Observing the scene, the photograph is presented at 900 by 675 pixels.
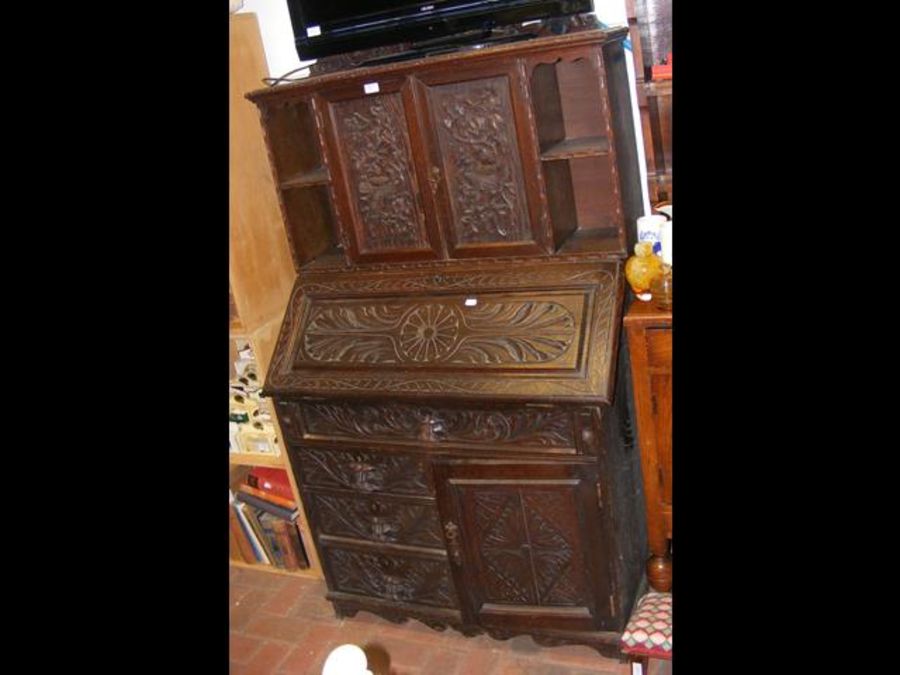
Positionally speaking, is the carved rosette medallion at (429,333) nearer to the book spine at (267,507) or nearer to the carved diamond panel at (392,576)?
the carved diamond panel at (392,576)

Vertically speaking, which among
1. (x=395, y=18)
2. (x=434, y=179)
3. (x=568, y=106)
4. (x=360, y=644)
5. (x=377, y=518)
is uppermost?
(x=395, y=18)

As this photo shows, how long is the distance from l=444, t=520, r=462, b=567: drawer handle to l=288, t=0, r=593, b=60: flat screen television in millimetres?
1427

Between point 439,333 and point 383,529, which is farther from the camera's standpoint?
point 383,529

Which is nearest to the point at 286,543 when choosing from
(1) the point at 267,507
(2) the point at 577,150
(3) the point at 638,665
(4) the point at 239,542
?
(1) the point at 267,507

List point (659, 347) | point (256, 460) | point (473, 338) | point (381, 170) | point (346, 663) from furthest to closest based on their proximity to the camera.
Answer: point (256, 460) → point (381, 170) → point (473, 338) → point (659, 347) → point (346, 663)

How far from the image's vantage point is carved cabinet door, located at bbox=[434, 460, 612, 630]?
204cm

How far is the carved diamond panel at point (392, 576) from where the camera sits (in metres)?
2.32

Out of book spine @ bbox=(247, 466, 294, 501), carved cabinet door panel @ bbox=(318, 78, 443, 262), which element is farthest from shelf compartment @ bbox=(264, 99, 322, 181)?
book spine @ bbox=(247, 466, 294, 501)

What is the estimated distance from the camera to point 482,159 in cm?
205

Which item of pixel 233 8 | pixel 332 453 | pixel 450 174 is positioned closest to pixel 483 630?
pixel 332 453

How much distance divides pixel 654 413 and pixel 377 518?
3.01 feet

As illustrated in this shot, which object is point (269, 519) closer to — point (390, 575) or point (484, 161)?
point (390, 575)
